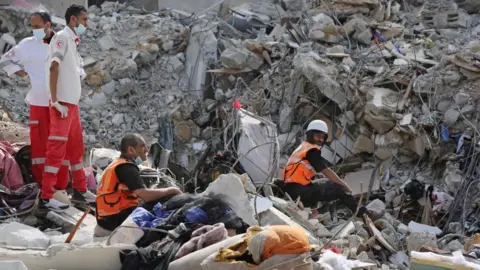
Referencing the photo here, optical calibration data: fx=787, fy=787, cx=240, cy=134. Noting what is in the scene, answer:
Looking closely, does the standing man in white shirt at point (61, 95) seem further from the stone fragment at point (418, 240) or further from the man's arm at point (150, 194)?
the stone fragment at point (418, 240)

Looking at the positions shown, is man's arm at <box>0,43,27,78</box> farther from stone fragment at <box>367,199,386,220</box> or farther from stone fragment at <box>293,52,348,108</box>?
stone fragment at <box>293,52,348,108</box>

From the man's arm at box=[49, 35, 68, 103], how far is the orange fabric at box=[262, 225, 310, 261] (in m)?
2.76

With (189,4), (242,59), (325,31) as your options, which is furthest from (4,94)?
(325,31)

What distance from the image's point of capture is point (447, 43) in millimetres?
10633

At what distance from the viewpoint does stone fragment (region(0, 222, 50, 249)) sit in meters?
5.34

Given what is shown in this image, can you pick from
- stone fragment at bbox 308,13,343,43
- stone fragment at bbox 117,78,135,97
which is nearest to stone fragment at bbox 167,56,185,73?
stone fragment at bbox 117,78,135,97

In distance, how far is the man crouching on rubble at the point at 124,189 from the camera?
5566mm

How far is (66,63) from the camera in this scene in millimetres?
6461

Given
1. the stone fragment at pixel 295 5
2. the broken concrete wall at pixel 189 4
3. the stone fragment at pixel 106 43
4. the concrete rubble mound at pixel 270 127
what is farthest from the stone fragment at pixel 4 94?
the stone fragment at pixel 295 5

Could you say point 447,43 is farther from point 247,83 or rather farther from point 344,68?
point 247,83

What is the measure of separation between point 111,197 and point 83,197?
3.87 feet

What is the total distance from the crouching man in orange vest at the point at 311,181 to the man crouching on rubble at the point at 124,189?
226cm

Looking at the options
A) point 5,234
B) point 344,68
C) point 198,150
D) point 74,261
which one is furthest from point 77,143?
point 344,68

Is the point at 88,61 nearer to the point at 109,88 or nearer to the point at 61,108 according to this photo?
the point at 109,88
